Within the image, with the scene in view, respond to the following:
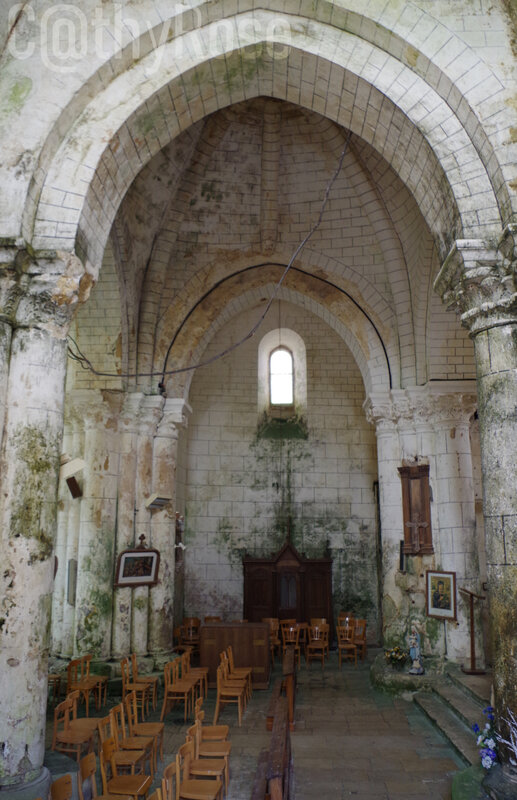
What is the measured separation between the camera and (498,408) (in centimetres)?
524

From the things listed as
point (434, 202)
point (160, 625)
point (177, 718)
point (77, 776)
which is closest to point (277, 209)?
point (434, 202)

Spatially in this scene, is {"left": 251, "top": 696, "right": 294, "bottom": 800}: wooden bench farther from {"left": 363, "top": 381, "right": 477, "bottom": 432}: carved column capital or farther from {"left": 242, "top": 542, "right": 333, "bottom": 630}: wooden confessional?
{"left": 242, "top": 542, "right": 333, "bottom": 630}: wooden confessional

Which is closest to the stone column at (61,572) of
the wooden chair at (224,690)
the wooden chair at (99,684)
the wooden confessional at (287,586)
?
the wooden chair at (99,684)

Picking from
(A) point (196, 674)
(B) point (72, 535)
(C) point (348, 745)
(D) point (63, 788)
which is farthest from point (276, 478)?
(D) point (63, 788)

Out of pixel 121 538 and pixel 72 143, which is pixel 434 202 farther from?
pixel 121 538

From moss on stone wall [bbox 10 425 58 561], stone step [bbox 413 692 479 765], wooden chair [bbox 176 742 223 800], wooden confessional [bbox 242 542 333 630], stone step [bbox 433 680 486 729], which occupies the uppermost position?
moss on stone wall [bbox 10 425 58 561]

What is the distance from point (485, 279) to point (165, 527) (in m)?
6.69

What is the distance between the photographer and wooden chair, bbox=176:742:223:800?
4.48 m

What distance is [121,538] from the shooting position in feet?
32.1

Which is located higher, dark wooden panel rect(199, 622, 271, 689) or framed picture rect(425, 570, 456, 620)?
framed picture rect(425, 570, 456, 620)

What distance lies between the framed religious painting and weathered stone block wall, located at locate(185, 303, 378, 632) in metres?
3.88

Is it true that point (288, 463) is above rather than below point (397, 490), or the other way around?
above

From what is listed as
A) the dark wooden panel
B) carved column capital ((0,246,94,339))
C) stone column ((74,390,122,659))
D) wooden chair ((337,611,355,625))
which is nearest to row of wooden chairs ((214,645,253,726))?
the dark wooden panel

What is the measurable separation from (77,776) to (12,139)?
533cm
